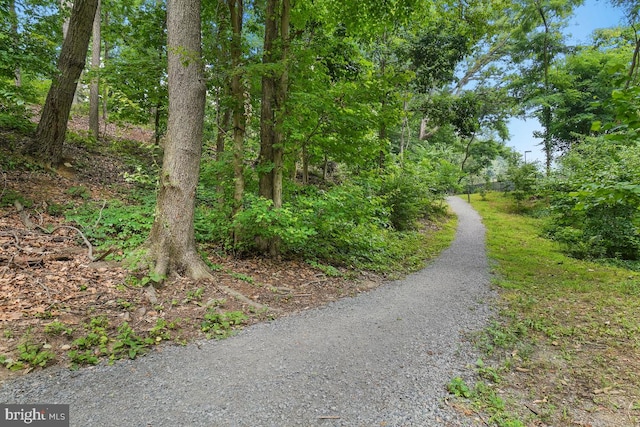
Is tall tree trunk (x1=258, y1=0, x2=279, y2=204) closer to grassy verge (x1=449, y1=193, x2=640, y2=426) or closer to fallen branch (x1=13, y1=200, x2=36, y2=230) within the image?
fallen branch (x1=13, y1=200, x2=36, y2=230)

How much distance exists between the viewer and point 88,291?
137 inches

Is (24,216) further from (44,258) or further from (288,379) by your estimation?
(288,379)

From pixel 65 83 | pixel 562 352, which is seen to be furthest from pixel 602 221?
pixel 65 83

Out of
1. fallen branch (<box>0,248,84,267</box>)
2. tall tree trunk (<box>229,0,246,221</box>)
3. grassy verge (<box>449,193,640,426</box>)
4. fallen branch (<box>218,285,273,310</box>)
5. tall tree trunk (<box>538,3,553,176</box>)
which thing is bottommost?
grassy verge (<box>449,193,640,426</box>)

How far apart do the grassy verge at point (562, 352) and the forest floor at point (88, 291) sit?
90.4 inches

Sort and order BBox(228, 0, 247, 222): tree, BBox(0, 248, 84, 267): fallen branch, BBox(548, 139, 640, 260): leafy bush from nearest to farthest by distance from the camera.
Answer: BBox(0, 248, 84, 267): fallen branch, BBox(228, 0, 247, 222): tree, BBox(548, 139, 640, 260): leafy bush

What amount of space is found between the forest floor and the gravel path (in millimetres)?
266

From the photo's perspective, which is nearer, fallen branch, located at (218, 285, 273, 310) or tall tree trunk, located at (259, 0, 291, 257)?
fallen branch, located at (218, 285, 273, 310)

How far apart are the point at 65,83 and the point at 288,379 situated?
281 inches

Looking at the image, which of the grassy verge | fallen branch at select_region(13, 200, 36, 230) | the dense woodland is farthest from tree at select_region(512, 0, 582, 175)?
fallen branch at select_region(13, 200, 36, 230)

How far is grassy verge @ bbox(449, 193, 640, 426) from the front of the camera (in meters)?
2.46

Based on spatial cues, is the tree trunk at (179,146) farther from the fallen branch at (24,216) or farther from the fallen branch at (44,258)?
the fallen branch at (24,216)

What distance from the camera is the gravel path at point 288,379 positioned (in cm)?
213

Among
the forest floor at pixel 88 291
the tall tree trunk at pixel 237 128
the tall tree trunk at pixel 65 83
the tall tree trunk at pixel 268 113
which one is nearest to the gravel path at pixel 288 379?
the forest floor at pixel 88 291
